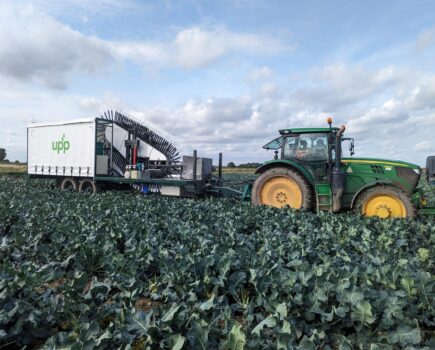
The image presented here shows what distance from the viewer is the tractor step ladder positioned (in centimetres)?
926

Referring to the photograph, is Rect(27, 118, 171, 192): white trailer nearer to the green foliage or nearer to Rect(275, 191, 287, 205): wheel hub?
Rect(275, 191, 287, 205): wheel hub

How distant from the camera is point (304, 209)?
8922 millimetres

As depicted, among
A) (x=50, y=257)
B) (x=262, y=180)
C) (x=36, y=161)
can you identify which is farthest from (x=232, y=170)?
(x=50, y=257)

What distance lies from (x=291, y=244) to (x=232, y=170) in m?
49.6

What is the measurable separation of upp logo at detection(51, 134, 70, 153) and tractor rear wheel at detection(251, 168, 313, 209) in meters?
10.4

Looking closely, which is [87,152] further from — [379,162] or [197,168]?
[379,162]

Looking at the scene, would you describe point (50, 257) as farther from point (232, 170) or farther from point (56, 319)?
point (232, 170)

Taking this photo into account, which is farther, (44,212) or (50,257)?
(44,212)

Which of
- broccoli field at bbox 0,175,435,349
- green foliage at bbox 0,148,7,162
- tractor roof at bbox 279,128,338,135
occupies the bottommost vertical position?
broccoli field at bbox 0,175,435,349

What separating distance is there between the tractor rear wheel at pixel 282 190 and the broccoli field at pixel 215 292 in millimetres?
2844

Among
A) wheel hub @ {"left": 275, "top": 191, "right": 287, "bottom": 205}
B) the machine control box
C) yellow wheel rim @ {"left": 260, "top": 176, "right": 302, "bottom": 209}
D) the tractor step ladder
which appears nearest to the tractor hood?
the tractor step ladder

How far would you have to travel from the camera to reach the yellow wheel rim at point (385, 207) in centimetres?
832

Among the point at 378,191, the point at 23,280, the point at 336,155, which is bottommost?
the point at 23,280

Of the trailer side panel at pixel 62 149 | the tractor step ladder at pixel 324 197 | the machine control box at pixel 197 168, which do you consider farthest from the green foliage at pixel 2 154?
the tractor step ladder at pixel 324 197
